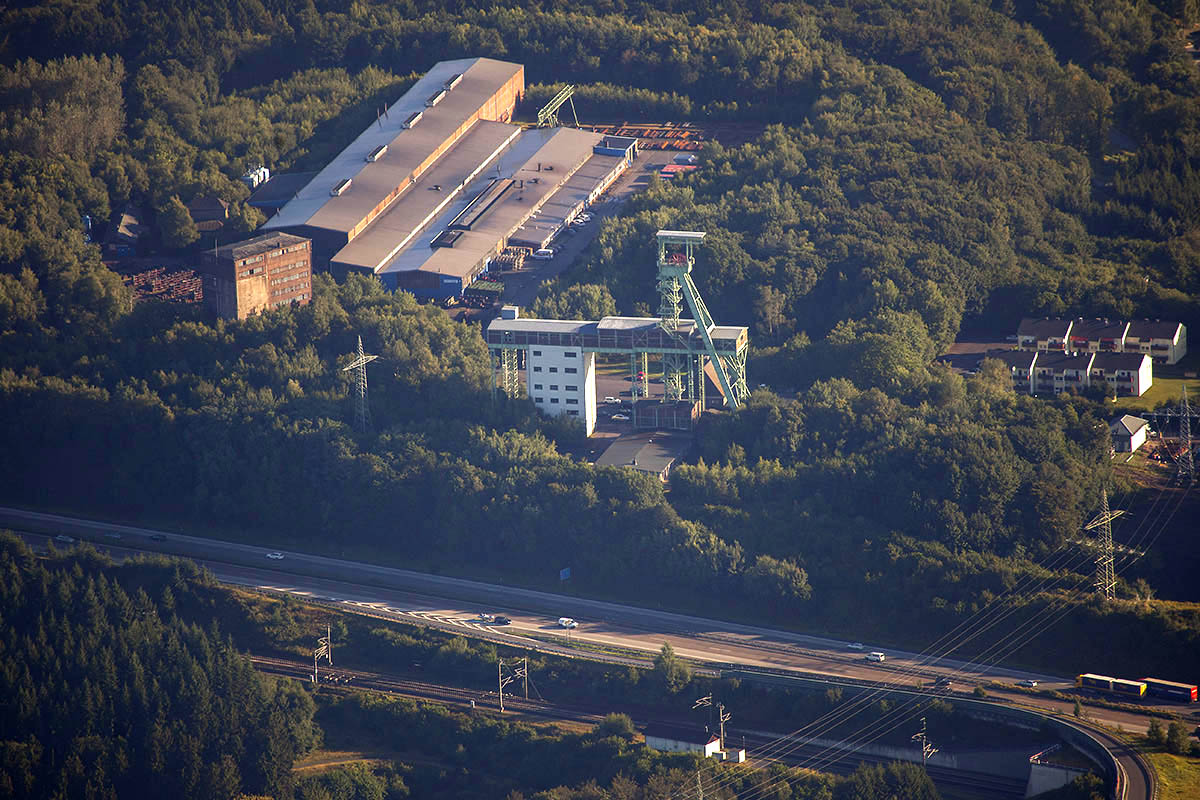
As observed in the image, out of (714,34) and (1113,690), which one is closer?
(1113,690)

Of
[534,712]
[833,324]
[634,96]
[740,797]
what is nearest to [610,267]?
[833,324]

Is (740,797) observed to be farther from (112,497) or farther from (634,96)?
(634,96)

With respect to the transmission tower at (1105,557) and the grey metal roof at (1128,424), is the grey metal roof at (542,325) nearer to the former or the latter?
the grey metal roof at (1128,424)

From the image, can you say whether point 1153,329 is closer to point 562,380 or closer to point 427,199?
point 562,380

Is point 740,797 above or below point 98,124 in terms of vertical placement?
below

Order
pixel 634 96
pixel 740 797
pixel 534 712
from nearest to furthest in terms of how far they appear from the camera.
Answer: pixel 740 797, pixel 534 712, pixel 634 96

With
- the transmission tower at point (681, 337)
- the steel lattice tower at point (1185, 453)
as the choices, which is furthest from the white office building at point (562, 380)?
the steel lattice tower at point (1185, 453)

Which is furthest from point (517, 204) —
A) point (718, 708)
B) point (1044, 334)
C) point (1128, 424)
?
point (718, 708)
